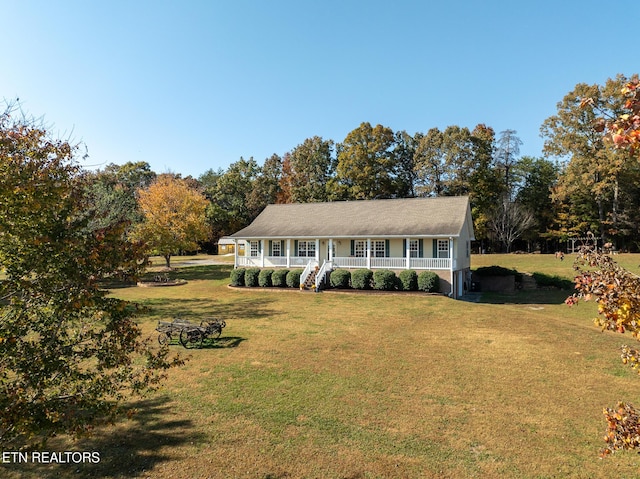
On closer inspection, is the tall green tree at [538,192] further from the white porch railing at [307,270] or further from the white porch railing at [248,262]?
the white porch railing at [248,262]

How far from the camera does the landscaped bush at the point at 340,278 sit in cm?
2417

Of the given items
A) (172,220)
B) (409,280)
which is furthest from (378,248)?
(172,220)

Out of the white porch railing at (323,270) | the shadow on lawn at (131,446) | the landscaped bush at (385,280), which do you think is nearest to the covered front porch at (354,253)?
the white porch railing at (323,270)

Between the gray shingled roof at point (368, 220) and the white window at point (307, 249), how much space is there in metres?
1.00

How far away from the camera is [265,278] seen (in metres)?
26.1

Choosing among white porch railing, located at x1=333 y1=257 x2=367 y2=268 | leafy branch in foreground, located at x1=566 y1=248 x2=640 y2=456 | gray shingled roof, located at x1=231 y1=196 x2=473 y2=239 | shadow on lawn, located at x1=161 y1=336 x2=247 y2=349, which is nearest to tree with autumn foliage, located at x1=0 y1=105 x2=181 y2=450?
leafy branch in foreground, located at x1=566 y1=248 x2=640 y2=456

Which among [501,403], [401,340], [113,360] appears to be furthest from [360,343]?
[113,360]

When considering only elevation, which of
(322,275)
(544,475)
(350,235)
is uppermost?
(350,235)

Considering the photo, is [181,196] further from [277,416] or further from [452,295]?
[277,416]

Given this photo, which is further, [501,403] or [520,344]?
[520,344]

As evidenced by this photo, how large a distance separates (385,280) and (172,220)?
2182 cm

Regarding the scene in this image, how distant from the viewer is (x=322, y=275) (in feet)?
81.9

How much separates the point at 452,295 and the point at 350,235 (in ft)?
24.3

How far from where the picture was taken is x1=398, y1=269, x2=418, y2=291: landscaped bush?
Result: 74.2ft
